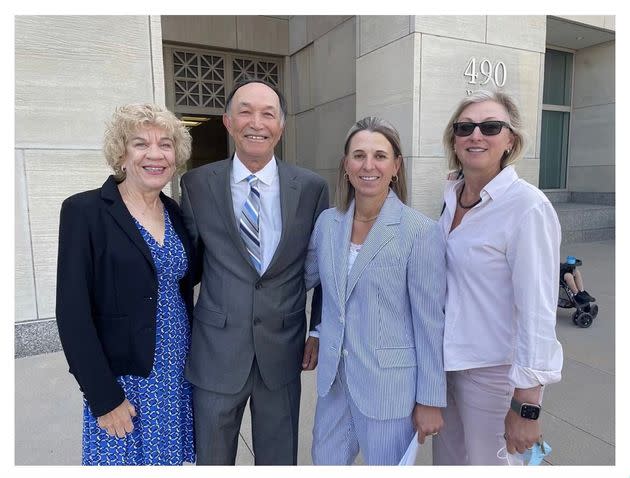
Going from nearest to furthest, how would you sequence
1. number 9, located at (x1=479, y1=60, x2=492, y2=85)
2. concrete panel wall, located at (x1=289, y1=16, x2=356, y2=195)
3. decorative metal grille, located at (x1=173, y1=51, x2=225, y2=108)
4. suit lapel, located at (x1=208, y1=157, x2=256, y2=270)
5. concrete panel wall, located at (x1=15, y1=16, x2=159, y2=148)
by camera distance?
1. suit lapel, located at (x1=208, y1=157, x2=256, y2=270)
2. concrete panel wall, located at (x1=15, y1=16, x2=159, y2=148)
3. number 9, located at (x1=479, y1=60, x2=492, y2=85)
4. concrete panel wall, located at (x1=289, y1=16, x2=356, y2=195)
5. decorative metal grille, located at (x1=173, y1=51, x2=225, y2=108)

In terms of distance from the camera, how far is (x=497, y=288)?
1.80 meters

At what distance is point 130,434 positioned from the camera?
202 cm

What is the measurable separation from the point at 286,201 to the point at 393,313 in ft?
2.48

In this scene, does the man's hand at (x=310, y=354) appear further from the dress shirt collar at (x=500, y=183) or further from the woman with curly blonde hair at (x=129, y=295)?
the dress shirt collar at (x=500, y=183)

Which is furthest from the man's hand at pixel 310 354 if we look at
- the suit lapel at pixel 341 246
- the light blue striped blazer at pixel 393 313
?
the suit lapel at pixel 341 246

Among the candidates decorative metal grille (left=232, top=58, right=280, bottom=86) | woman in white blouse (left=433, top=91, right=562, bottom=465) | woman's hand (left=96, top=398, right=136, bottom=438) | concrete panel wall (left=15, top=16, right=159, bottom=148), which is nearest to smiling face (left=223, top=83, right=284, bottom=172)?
woman in white blouse (left=433, top=91, right=562, bottom=465)

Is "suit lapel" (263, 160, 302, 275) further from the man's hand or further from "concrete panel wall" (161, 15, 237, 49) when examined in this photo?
"concrete panel wall" (161, 15, 237, 49)

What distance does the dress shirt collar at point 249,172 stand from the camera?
85.3 inches

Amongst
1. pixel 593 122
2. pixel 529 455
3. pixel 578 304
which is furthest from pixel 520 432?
pixel 593 122

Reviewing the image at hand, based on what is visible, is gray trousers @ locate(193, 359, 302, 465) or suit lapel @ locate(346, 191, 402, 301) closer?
suit lapel @ locate(346, 191, 402, 301)

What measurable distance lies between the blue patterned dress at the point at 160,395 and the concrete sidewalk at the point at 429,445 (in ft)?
3.25

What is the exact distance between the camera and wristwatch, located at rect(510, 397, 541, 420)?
5.60ft
